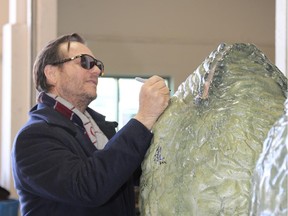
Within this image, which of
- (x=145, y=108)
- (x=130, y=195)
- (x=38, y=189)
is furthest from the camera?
(x=130, y=195)

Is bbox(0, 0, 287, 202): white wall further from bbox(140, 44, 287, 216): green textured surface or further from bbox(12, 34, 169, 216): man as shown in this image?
bbox(140, 44, 287, 216): green textured surface

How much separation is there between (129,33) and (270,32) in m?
2.05

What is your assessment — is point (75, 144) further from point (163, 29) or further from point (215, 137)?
point (163, 29)

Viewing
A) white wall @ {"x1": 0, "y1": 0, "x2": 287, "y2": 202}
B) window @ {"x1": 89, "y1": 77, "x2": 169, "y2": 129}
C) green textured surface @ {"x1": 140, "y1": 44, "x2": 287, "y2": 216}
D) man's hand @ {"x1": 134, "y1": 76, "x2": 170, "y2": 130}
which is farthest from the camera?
window @ {"x1": 89, "y1": 77, "x2": 169, "y2": 129}

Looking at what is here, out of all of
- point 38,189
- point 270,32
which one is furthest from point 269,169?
point 270,32

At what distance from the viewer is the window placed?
7.03 metres

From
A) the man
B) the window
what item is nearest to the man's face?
the man

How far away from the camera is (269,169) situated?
0.71 m

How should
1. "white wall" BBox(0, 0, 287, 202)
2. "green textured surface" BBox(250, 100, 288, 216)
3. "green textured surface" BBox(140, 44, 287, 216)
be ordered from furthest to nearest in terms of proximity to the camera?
"white wall" BBox(0, 0, 287, 202) → "green textured surface" BBox(140, 44, 287, 216) → "green textured surface" BBox(250, 100, 288, 216)

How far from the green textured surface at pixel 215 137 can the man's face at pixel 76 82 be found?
51 cm

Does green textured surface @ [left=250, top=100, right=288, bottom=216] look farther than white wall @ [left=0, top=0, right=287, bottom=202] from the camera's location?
No

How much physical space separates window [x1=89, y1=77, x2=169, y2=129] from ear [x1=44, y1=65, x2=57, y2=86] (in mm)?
5248

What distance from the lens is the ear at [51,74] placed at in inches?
68.6

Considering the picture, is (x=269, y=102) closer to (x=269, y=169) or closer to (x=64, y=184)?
(x=269, y=169)
